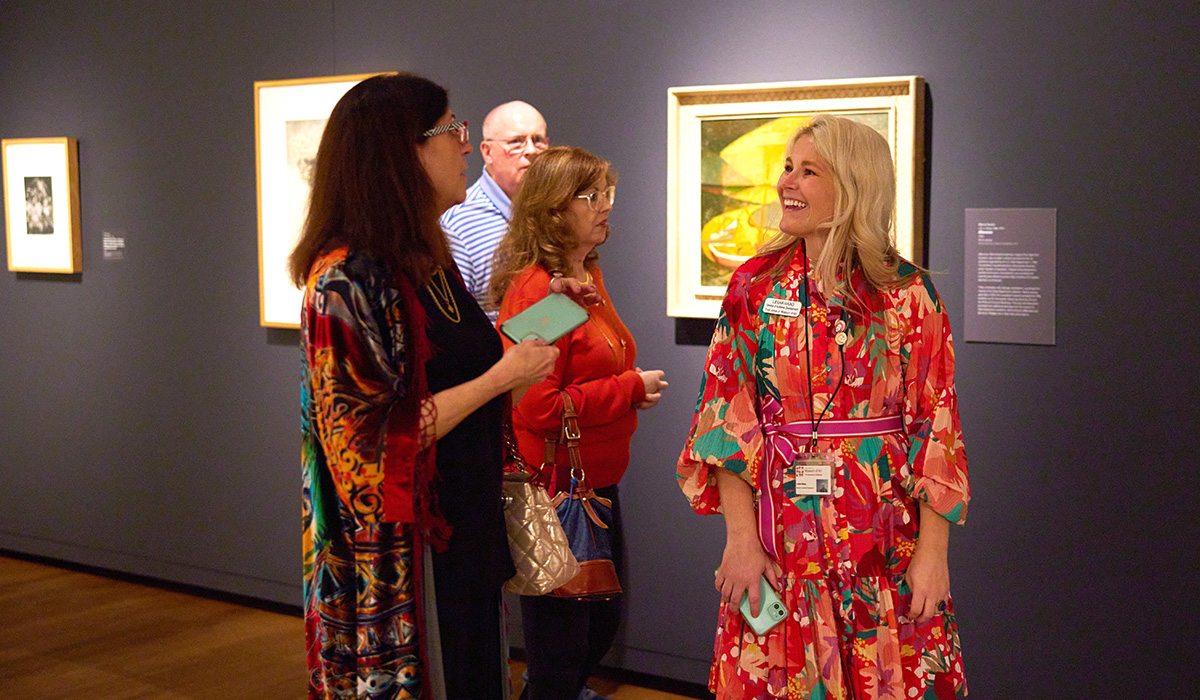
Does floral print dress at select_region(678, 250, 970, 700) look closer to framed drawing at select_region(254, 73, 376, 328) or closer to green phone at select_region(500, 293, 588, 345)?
green phone at select_region(500, 293, 588, 345)

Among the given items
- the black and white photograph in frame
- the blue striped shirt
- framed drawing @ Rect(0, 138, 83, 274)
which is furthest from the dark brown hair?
the black and white photograph in frame

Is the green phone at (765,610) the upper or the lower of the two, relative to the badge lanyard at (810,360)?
lower

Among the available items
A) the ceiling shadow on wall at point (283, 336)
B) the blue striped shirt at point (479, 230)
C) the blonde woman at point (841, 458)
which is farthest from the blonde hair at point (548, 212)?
the ceiling shadow on wall at point (283, 336)

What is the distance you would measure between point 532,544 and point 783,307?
0.74 m

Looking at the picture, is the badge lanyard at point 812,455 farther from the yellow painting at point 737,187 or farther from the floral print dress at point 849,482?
the yellow painting at point 737,187

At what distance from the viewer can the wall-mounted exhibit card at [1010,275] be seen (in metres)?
3.16

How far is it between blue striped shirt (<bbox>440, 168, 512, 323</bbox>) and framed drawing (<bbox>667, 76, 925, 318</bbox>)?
0.61 meters

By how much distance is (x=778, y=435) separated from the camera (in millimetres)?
2162

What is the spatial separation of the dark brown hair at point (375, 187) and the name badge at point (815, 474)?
0.85 m

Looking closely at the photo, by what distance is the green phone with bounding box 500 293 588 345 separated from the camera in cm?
214

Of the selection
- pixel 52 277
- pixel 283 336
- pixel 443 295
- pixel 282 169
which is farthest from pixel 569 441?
pixel 52 277

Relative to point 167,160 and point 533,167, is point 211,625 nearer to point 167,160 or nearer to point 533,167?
point 167,160

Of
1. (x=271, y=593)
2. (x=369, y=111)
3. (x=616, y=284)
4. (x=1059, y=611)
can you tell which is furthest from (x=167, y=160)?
(x=1059, y=611)

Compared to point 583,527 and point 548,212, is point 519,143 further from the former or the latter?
point 583,527
